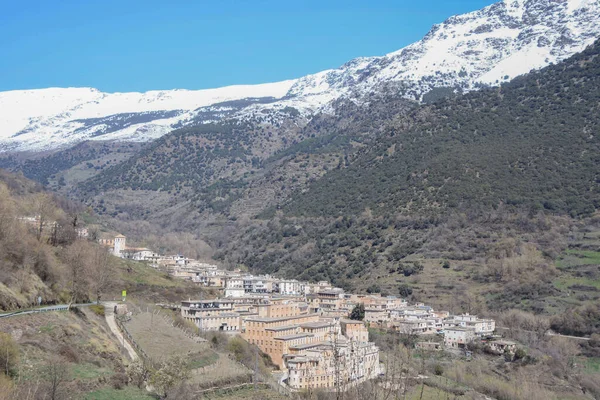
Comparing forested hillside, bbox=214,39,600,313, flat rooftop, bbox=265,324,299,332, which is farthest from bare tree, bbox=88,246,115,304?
forested hillside, bbox=214,39,600,313

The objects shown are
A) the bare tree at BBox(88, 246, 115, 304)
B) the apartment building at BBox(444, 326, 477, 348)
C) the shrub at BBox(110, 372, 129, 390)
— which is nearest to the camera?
the shrub at BBox(110, 372, 129, 390)

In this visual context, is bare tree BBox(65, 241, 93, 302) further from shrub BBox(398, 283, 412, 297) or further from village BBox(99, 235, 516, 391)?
shrub BBox(398, 283, 412, 297)

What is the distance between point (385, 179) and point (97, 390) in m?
91.4

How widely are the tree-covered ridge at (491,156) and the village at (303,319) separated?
2606 cm

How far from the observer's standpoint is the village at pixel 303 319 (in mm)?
51219

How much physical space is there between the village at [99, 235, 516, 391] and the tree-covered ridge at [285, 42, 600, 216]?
26.1 meters

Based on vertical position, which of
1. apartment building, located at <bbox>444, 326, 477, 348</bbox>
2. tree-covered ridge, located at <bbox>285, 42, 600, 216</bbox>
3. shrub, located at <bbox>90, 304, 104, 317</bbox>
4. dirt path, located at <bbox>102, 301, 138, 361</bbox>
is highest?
tree-covered ridge, located at <bbox>285, 42, 600, 216</bbox>

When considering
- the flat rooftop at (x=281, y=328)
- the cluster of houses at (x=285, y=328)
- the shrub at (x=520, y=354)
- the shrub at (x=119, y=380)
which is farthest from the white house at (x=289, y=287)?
the shrub at (x=119, y=380)

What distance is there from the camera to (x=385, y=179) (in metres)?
117

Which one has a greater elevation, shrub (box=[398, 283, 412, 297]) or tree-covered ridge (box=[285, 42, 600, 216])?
tree-covered ridge (box=[285, 42, 600, 216])

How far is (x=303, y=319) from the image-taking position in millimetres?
62375

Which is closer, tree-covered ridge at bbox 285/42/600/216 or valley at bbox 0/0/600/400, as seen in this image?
valley at bbox 0/0/600/400

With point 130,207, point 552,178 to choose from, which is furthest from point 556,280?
point 130,207

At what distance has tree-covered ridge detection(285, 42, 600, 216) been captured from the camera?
97.8m
